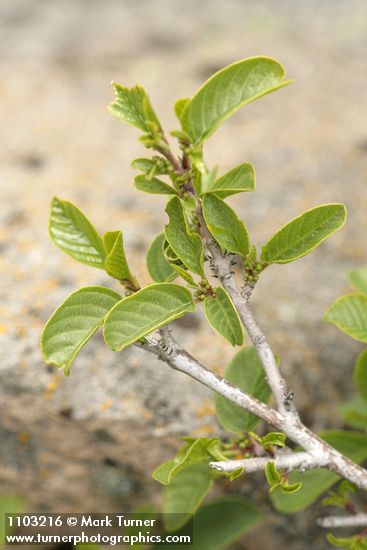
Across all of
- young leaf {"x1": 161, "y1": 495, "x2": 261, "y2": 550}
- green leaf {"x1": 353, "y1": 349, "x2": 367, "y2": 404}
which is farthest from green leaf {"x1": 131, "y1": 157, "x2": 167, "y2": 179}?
young leaf {"x1": 161, "y1": 495, "x2": 261, "y2": 550}

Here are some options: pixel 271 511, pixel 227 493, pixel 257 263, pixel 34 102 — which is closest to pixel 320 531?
pixel 271 511

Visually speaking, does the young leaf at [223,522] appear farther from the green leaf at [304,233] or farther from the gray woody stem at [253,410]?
the green leaf at [304,233]

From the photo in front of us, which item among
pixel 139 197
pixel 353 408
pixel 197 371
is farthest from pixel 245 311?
pixel 139 197

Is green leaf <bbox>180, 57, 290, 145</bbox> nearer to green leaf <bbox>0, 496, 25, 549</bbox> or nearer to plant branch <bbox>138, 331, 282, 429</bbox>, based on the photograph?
plant branch <bbox>138, 331, 282, 429</bbox>

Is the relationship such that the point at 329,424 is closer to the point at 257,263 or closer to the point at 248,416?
the point at 248,416

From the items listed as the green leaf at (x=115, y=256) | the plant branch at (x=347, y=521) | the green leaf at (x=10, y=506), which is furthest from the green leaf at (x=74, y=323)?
the green leaf at (x=10, y=506)

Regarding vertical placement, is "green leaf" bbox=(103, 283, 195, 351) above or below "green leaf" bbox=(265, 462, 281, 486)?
above
